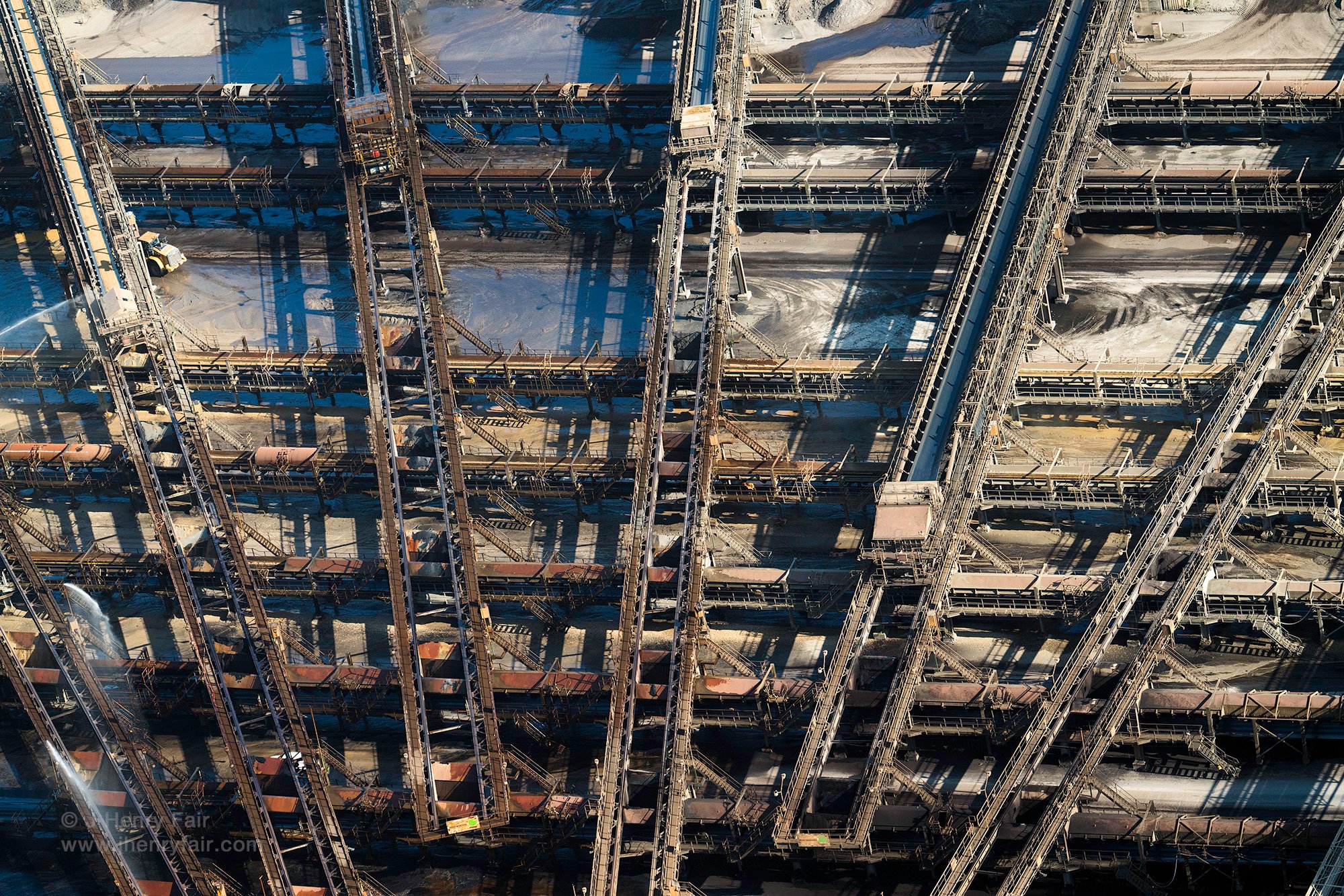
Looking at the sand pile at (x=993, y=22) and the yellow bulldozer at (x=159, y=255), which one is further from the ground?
the sand pile at (x=993, y=22)

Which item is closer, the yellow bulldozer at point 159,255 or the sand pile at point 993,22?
the yellow bulldozer at point 159,255

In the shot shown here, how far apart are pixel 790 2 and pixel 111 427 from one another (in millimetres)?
51646

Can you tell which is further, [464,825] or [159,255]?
[159,255]

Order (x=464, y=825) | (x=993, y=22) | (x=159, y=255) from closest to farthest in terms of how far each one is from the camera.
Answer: (x=464, y=825) → (x=159, y=255) → (x=993, y=22)

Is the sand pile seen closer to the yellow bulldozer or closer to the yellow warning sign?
Answer: the yellow bulldozer

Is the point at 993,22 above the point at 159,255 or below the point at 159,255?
above

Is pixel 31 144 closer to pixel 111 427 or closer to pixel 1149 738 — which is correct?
pixel 111 427

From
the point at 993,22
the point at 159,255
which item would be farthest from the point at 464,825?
the point at 993,22

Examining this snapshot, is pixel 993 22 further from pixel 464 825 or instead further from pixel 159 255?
pixel 464 825

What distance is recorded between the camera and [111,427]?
130m

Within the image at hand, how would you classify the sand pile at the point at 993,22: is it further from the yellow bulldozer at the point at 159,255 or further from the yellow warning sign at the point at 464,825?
the yellow warning sign at the point at 464,825

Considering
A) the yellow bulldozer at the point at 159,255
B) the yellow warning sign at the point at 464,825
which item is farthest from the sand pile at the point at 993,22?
the yellow warning sign at the point at 464,825

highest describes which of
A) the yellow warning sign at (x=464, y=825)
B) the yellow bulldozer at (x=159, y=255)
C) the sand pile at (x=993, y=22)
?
the sand pile at (x=993, y=22)

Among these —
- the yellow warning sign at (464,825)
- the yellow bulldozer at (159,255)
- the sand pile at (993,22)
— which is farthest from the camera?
the sand pile at (993,22)
